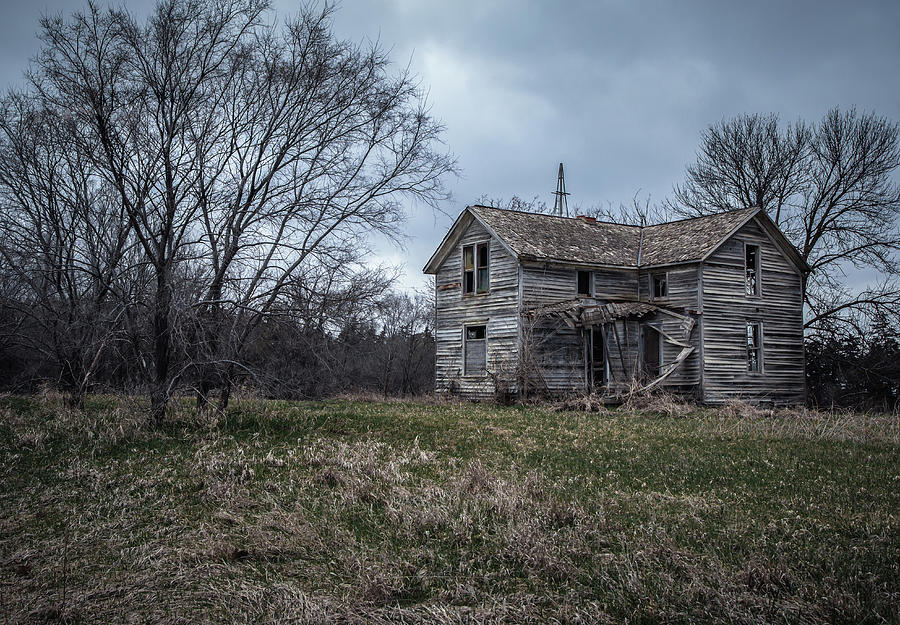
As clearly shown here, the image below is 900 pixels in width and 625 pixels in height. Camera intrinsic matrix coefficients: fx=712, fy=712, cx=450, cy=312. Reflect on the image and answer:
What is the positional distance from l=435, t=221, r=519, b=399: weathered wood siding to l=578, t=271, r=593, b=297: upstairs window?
281 centimetres

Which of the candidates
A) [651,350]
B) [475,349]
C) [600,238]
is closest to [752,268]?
[651,350]

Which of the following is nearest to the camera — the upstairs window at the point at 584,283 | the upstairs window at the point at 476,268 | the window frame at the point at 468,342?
the window frame at the point at 468,342

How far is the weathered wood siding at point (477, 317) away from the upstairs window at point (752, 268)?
8.93 meters

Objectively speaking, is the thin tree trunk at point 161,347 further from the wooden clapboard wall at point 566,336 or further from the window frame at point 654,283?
the window frame at point 654,283

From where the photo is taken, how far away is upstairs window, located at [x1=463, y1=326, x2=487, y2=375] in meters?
26.6

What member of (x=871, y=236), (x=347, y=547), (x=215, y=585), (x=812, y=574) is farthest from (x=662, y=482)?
(x=871, y=236)

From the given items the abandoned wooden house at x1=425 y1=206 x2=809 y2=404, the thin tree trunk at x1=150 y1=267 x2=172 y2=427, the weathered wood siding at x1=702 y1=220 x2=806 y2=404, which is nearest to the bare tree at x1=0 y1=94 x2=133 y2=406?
the thin tree trunk at x1=150 y1=267 x2=172 y2=427

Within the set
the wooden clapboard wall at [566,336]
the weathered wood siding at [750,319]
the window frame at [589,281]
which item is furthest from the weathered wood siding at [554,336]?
the weathered wood siding at [750,319]

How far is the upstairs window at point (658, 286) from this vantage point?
26766 mm

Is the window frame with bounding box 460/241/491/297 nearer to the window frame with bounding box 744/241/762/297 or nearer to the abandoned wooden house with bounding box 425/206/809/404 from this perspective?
the abandoned wooden house with bounding box 425/206/809/404

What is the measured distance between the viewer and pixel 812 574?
5.32 meters

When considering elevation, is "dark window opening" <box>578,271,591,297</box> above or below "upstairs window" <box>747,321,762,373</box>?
above

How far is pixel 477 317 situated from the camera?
26797 mm

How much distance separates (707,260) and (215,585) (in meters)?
22.9
